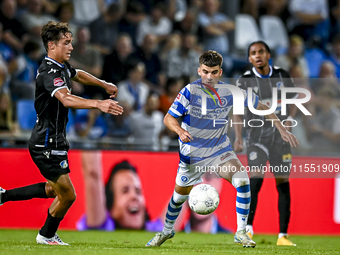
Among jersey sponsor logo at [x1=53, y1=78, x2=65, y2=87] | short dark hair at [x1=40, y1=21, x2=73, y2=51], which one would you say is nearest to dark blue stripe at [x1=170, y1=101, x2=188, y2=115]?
jersey sponsor logo at [x1=53, y1=78, x2=65, y2=87]

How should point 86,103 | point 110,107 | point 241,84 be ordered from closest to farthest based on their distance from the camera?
point 110,107 → point 86,103 → point 241,84

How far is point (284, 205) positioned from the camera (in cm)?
627

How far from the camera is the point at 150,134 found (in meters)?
9.05

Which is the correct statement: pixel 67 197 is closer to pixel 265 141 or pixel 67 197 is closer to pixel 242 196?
pixel 242 196

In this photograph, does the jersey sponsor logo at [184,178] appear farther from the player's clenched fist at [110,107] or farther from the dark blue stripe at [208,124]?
the player's clenched fist at [110,107]

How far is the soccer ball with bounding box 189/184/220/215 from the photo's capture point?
16.8 ft

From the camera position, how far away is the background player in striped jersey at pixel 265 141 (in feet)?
20.5

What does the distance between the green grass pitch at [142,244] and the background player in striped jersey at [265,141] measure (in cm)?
58

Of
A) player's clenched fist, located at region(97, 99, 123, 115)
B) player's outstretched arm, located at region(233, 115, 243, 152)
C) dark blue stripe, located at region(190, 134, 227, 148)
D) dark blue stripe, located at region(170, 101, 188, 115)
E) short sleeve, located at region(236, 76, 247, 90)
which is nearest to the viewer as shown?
player's clenched fist, located at region(97, 99, 123, 115)

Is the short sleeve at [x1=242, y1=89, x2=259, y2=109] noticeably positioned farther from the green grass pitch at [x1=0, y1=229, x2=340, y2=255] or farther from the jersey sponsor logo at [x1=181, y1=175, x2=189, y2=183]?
the green grass pitch at [x1=0, y1=229, x2=340, y2=255]

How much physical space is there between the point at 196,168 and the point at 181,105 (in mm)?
682

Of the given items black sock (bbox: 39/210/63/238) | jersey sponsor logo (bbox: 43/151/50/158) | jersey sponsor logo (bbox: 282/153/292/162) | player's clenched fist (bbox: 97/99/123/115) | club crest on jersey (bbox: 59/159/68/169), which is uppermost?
player's clenched fist (bbox: 97/99/123/115)

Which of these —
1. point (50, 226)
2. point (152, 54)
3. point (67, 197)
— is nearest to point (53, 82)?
point (67, 197)

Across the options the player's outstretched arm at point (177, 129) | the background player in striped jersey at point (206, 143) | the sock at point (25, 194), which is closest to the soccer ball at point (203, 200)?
the background player in striped jersey at point (206, 143)
